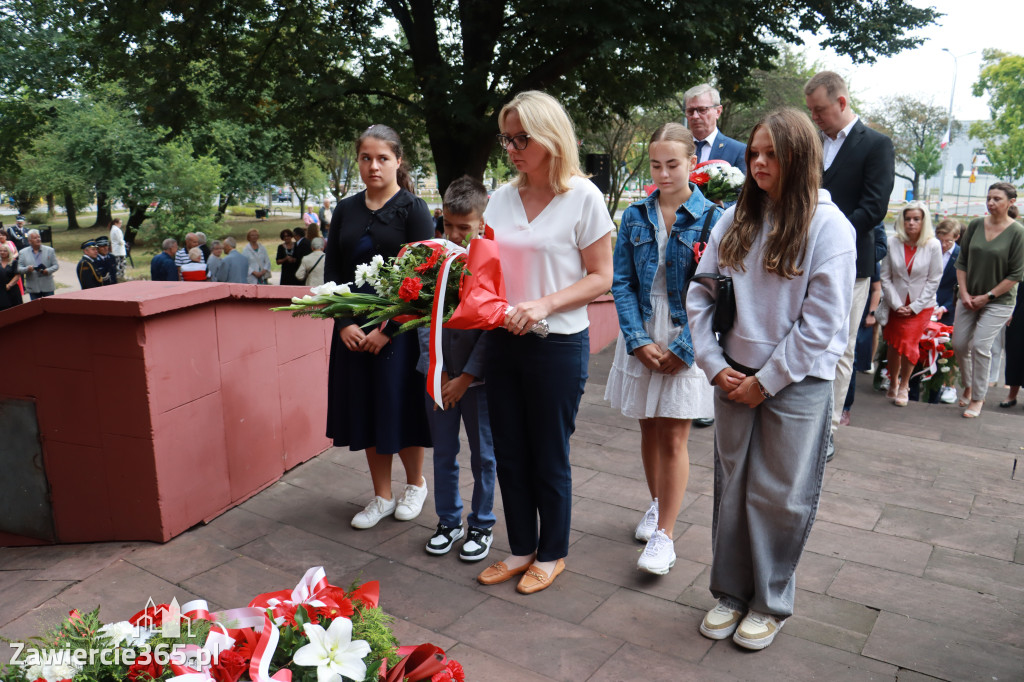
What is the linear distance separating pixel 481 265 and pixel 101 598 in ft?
7.27

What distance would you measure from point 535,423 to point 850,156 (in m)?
2.71

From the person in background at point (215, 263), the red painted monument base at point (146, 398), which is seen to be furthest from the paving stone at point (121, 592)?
the person in background at point (215, 263)

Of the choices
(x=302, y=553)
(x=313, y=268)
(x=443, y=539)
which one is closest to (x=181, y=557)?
(x=302, y=553)

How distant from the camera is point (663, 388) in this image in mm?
3498

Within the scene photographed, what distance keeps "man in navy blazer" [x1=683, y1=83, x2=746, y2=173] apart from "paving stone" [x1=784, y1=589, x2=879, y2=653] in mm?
2581

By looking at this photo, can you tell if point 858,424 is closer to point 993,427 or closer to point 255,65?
point 993,427

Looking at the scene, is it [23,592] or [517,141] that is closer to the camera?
[517,141]

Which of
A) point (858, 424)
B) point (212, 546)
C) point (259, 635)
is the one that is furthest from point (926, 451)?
point (259, 635)

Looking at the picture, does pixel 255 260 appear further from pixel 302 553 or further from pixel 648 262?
pixel 648 262

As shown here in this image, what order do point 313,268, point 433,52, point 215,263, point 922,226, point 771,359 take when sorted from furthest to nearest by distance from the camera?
point 215,263 < point 433,52 < point 313,268 < point 922,226 < point 771,359

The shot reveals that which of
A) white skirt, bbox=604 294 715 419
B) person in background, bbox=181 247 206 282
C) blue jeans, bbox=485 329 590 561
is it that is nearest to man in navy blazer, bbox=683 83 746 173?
white skirt, bbox=604 294 715 419

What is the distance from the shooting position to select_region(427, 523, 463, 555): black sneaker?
3793mm

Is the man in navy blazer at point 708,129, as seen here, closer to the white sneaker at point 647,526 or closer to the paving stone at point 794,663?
the white sneaker at point 647,526

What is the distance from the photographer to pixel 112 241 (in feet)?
86.4
